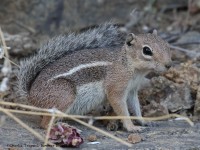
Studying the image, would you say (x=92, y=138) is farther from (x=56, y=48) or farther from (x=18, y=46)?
(x=18, y=46)

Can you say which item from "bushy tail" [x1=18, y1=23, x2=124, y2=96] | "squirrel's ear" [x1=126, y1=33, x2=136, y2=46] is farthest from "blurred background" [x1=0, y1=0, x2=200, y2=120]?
"squirrel's ear" [x1=126, y1=33, x2=136, y2=46]

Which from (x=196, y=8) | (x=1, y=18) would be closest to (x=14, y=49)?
(x=1, y=18)

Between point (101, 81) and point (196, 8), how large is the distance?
3.95m

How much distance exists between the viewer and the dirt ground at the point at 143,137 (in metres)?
5.19

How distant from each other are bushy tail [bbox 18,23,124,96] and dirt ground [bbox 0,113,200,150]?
1.42 ft

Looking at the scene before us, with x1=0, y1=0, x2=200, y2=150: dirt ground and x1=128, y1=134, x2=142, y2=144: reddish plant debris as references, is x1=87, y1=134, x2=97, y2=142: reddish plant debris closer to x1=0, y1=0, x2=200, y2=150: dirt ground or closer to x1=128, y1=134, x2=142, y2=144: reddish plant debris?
x1=0, y1=0, x2=200, y2=150: dirt ground

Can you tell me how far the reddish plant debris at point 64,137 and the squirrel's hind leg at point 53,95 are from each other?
0.58 metres

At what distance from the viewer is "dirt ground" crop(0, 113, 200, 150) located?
5191mm

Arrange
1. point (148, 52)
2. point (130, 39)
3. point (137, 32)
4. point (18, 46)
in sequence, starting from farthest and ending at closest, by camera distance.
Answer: point (137, 32) → point (18, 46) → point (130, 39) → point (148, 52)

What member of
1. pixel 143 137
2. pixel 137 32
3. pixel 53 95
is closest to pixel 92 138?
pixel 143 137

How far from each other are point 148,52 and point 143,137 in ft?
2.74

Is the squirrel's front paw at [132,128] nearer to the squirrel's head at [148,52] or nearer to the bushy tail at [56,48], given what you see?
the squirrel's head at [148,52]

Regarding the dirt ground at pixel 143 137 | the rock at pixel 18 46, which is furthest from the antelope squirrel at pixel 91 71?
the rock at pixel 18 46

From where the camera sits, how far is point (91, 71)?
19.7 ft
